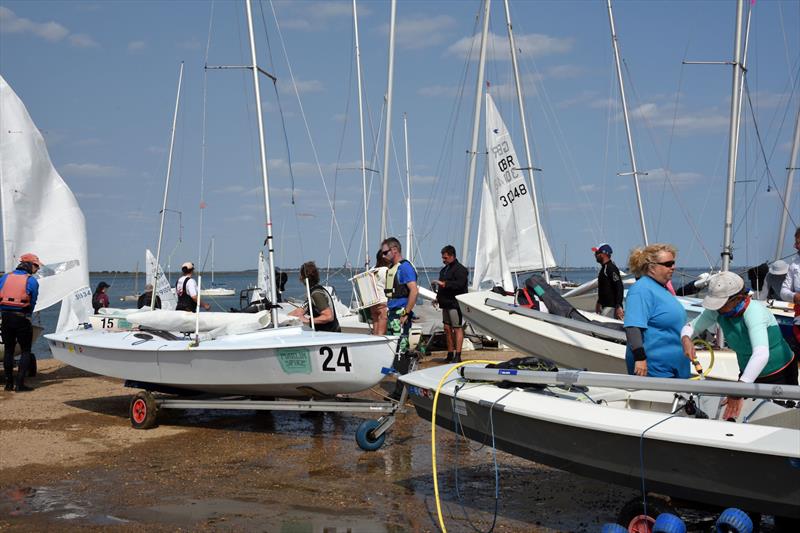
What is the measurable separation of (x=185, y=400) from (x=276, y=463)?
1.71 metres

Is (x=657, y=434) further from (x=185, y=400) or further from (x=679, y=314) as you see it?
(x=185, y=400)

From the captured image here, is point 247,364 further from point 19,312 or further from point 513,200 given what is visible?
point 513,200

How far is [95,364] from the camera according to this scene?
29.3 feet

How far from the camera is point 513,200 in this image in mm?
19484

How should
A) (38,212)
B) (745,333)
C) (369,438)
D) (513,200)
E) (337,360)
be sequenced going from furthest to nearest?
(513,200), (38,212), (337,360), (369,438), (745,333)

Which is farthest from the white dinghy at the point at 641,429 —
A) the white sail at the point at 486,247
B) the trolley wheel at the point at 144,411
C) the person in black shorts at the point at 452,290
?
the white sail at the point at 486,247

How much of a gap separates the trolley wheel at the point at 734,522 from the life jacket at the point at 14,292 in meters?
9.27

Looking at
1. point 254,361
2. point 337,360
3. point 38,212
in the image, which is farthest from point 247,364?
point 38,212

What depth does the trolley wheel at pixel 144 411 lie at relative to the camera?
8250 millimetres

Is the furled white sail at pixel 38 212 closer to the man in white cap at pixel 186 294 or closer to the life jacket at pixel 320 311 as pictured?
the man in white cap at pixel 186 294

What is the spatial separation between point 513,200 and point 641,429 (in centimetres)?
1533

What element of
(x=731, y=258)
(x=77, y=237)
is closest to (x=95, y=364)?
(x=77, y=237)

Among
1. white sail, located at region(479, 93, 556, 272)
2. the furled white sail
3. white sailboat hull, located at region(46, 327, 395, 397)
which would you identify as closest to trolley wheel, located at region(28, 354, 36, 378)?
the furled white sail

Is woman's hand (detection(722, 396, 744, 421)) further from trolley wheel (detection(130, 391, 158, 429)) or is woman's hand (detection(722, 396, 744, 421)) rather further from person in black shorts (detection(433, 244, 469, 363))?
person in black shorts (detection(433, 244, 469, 363))
